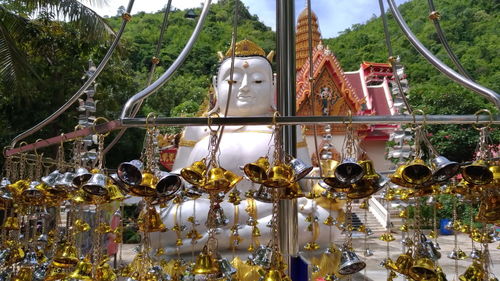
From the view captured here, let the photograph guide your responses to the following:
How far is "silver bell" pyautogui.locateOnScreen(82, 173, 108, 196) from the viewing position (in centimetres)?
240

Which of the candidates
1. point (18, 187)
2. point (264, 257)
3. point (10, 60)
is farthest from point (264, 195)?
point (10, 60)

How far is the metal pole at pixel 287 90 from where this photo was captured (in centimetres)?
258

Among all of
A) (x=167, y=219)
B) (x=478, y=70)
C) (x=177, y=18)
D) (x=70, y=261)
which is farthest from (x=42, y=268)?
(x=177, y=18)

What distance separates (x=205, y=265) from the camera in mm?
2404

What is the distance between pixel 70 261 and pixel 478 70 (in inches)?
1023

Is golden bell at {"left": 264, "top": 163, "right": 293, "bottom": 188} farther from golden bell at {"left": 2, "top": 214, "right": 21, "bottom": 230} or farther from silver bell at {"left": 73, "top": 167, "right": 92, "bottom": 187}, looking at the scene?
golden bell at {"left": 2, "top": 214, "right": 21, "bottom": 230}

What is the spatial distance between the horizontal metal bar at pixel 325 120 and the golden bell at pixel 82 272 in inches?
39.1

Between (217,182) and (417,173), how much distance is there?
34.8 inches

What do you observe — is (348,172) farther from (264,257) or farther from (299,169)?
(264,257)

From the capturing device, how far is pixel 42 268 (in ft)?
11.3

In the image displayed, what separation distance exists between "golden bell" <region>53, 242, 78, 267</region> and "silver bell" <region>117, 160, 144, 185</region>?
2.66ft

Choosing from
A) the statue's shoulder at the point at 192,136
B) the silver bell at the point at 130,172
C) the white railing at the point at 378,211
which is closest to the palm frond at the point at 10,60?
the statue's shoulder at the point at 192,136

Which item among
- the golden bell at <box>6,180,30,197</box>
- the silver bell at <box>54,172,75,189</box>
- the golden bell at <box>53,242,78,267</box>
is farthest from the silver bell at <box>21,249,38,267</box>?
the silver bell at <box>54,172,75,189</box>

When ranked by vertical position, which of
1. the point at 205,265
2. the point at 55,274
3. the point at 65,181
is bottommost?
the point at 55,274
